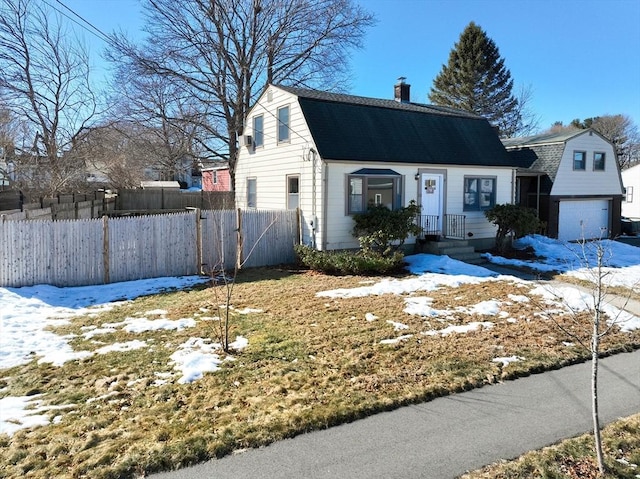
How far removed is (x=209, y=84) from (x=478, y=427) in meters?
23.5

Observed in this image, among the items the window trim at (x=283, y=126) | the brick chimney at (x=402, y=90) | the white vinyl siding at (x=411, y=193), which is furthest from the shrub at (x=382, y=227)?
the brick chimney at (x=402, y=90)

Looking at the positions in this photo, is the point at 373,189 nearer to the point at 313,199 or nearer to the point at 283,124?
the point at 313,199

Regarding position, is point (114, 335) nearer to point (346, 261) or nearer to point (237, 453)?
point (237, 453)

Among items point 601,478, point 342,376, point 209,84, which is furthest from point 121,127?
point 601,478

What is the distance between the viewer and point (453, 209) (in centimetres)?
1514

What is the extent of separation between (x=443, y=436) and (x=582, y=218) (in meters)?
20.3

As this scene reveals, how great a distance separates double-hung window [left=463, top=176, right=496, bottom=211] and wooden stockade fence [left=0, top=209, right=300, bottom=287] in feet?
21.0

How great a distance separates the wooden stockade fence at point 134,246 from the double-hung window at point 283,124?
2.85 meters

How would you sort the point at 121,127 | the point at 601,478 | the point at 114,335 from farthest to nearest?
the point at 121,127, the point at 114,335, the point at 601,478

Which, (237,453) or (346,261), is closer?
(237,453)

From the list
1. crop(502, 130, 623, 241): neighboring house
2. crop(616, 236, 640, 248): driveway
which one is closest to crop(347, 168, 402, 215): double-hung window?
crop(502, 130, 623, 241): neighboring house

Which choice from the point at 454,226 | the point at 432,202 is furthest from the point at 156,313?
the point at 454,226

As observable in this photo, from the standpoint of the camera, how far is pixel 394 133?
14.3 meters

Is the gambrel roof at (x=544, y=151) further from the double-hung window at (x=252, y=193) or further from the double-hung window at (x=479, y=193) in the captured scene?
the double-hung window at (x=252, y=193)
